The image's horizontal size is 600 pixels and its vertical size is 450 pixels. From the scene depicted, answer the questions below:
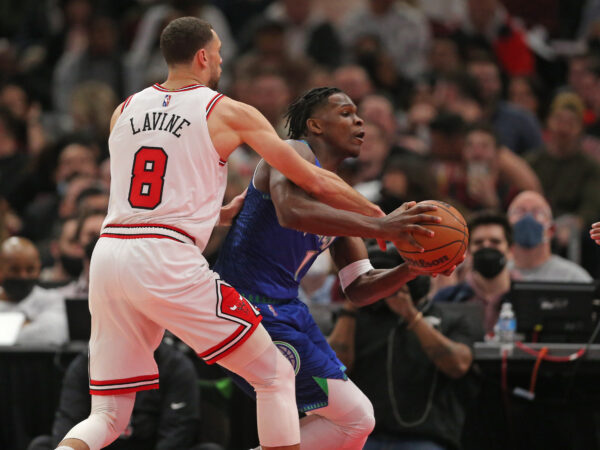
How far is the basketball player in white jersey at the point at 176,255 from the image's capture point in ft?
14.5

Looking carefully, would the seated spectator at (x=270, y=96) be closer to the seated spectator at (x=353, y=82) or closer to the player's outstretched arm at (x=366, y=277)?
the seated spectator at (x=353, y=82)

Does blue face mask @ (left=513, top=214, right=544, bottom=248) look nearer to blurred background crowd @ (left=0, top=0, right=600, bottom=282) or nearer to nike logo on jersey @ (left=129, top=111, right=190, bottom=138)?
blurred background crowd @ (left=0, top=0, right=600, bottom=282)

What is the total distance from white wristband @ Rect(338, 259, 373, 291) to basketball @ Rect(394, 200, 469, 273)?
61 cm

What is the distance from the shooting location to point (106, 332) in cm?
456

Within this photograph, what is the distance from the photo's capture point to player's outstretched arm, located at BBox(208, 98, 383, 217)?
4418 mm

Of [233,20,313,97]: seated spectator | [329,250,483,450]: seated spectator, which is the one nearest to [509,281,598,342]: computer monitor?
[329,250,483,450]: seated spectator

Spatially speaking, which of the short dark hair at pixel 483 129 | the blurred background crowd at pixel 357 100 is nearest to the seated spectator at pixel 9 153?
the blurred background crowd at pixel 357 100

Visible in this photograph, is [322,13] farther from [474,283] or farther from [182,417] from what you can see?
[182,417]

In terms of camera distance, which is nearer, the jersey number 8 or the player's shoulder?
the jersey number 8

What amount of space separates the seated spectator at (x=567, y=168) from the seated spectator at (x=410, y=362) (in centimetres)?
328

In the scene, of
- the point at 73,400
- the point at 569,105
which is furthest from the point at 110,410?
the point at 569,105

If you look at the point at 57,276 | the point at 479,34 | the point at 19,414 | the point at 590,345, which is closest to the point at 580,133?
the point at 479,34

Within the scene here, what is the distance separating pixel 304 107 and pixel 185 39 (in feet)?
2.33

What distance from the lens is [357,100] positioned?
35.4 ft
